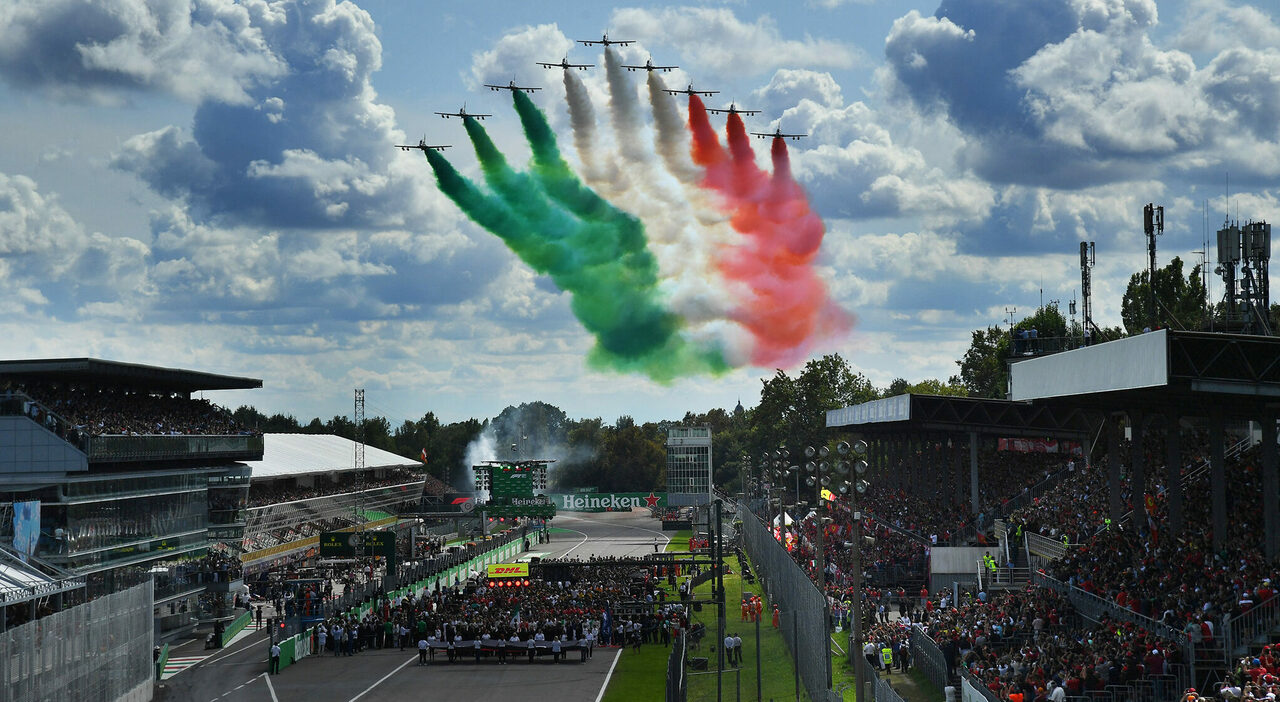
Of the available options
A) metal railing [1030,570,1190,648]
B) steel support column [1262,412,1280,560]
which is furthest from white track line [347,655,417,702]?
steel support column [1262,412,1280,560]

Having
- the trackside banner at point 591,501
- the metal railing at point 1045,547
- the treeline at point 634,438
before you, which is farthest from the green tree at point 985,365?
the metal railing at point 1045,547

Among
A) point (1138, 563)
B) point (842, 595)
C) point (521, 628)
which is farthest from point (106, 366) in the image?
point (1138, 563)

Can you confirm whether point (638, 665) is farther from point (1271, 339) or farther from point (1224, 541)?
point (1271, 339)

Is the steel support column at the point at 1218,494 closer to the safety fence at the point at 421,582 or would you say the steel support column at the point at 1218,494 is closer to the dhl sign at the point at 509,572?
the safety fence at the point at 421,582

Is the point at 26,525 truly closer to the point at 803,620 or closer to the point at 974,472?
the point at 803,620

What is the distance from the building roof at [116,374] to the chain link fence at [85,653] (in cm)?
1596

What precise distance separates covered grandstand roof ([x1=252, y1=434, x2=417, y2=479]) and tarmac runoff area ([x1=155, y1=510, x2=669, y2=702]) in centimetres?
3617

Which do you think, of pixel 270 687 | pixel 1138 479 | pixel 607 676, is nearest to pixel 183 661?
pixel 270 687

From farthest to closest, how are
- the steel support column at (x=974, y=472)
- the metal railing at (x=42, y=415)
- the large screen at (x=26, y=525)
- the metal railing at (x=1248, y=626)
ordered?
the steel support column at (x=974, y=472)
the metal railing at (x=42, y=415)
the large screen at (x=26, y=525)
the metal railing at (x=1248, y=626)

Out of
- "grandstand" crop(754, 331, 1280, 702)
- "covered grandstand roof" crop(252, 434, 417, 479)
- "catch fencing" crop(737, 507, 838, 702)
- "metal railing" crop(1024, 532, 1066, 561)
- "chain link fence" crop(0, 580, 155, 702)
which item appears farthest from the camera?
"covered grandstand roof" crop(252, 434, 417, 479)

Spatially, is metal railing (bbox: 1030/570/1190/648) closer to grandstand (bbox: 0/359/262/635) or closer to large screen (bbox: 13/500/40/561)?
grandstand (bbox: 0/359/262/635)

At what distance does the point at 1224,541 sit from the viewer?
108 feet

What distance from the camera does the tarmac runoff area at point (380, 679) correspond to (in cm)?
4081

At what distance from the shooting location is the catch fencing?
29.9 m
